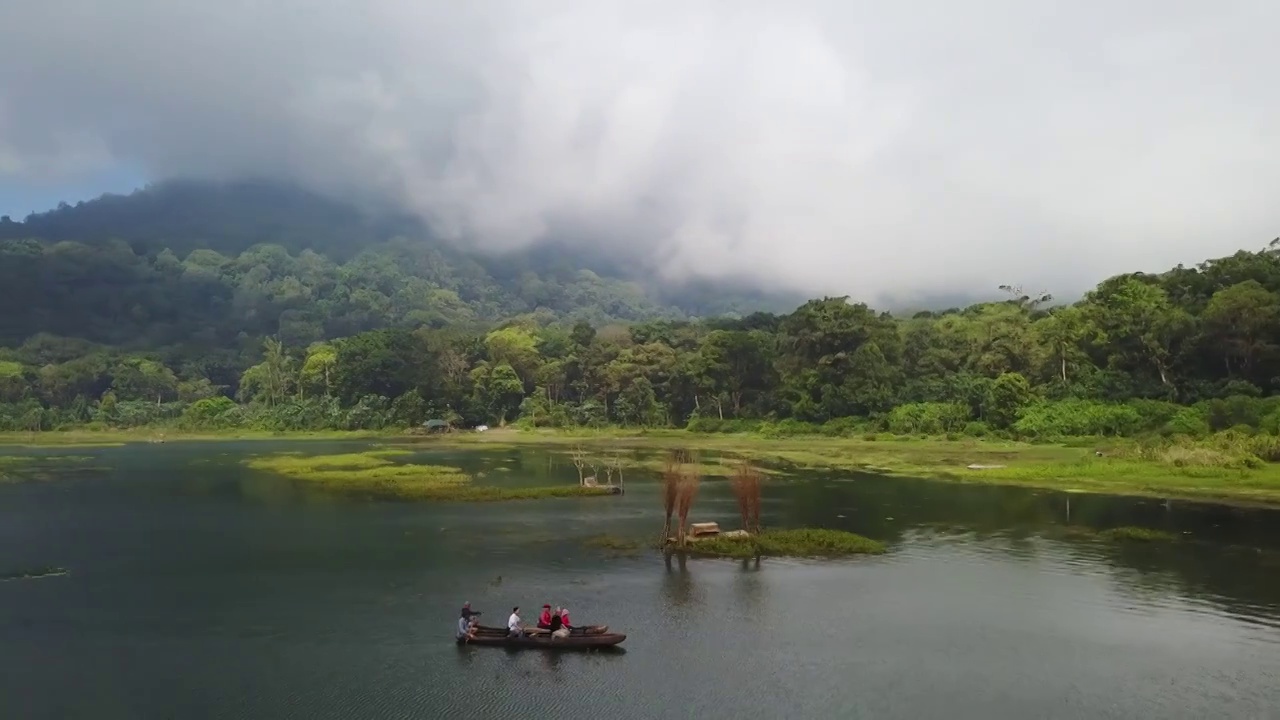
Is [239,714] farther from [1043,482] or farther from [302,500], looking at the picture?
[1043,482]

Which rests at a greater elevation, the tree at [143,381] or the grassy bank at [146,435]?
the tree at [143,381]

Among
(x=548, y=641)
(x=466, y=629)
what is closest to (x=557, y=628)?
(x=548, y=641)

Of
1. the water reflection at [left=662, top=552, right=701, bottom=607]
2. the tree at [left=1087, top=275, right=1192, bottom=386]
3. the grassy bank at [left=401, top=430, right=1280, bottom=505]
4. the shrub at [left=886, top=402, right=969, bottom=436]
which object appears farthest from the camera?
the shrub at [left=886, top=402, right=969, bottom=436]

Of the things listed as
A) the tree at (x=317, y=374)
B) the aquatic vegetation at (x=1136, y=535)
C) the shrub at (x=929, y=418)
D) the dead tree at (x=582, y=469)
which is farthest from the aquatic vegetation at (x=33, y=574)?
the tree at (x=317, y=374)

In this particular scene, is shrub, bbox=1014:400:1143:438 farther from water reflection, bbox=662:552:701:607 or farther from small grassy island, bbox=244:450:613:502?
water reflection, bbox=662:552:701:607

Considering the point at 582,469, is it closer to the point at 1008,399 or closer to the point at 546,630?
the point at 1008,399

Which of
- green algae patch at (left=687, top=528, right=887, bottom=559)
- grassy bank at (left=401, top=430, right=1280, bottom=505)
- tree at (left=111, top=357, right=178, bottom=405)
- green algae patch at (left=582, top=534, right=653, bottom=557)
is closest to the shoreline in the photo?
grassy bank at (left=401, top=430, right=1280, bottom=505)

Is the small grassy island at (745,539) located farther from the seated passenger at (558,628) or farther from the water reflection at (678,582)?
the seated passenger at (558,628)
